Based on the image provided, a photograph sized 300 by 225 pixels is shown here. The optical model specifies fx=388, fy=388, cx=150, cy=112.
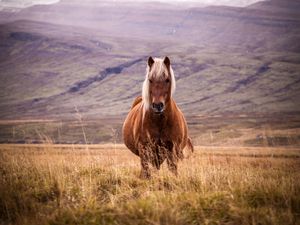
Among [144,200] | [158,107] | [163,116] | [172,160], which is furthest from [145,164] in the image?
[144,200]

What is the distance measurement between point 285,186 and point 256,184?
1.59 ft

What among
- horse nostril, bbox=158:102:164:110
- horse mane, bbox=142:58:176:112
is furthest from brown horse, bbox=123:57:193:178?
horse nostril, bbox=158:102:164:110

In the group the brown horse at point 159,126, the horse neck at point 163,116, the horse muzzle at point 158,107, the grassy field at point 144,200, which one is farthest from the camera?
the horse neck at point 163,116

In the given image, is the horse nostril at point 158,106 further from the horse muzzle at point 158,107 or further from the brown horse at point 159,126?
the brown horse at point 159,126

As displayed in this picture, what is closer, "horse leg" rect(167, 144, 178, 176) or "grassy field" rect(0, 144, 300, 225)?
"grassy field" rect(0, 144, 300, 225)

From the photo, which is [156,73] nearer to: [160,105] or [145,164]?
[160,105]

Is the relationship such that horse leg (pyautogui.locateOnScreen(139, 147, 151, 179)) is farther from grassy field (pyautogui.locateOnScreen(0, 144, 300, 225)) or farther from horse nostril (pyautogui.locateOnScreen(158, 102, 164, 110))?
horse nostril (pyautogui.locateOnScreen(158, 102, 164, 110))

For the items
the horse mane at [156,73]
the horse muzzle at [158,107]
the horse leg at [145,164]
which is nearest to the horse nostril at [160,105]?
the horse muzzle at [158,107]

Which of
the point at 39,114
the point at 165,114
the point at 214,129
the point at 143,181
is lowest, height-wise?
the point at 39,114

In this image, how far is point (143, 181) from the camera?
25.1 feet

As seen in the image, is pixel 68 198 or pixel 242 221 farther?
pixel 68 198

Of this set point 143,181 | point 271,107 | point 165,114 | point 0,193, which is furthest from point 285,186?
point 271,107

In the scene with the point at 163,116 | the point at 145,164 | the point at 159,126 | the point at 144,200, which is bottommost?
the point at 145,164

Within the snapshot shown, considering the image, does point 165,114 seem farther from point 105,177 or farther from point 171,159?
point 105,177
